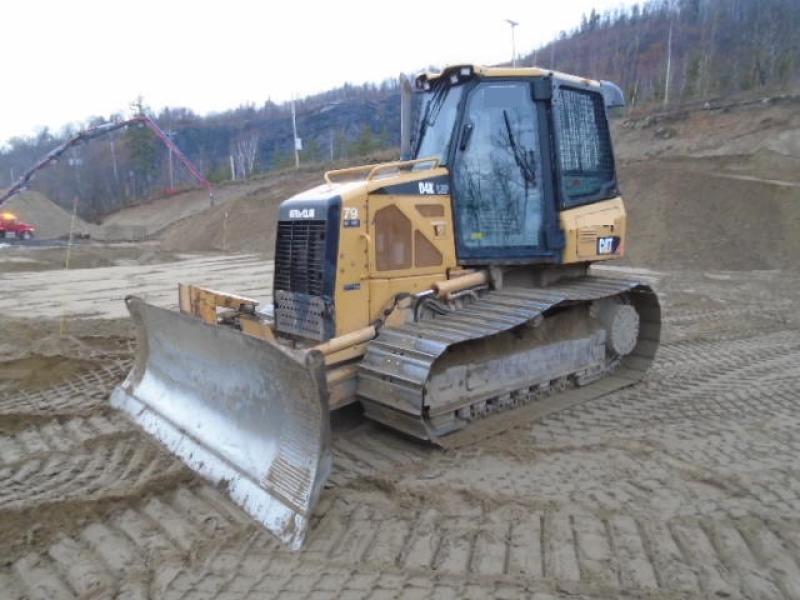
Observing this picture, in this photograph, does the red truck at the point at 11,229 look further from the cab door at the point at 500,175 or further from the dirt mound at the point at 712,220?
the cab door at the point at 500,175

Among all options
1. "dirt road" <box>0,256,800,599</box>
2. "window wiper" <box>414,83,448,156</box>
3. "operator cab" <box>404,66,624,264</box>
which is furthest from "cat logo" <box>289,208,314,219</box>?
"dirt road" <box>0,256,800,599</box>

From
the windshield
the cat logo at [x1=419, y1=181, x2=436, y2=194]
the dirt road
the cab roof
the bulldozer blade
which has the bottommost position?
the dirt road

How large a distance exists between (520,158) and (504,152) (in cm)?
15

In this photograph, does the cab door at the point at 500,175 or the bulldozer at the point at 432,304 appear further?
the cab door at the point at 500,175

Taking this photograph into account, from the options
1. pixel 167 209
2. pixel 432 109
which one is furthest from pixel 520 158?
pixel 167 209

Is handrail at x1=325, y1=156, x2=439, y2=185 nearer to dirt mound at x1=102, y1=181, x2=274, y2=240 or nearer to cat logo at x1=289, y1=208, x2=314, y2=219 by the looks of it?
cat logo at x1=289, y1=208, x2=314, y2=219

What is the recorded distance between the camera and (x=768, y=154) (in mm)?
21297

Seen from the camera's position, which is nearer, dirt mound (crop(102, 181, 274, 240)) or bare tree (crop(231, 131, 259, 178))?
dirt mound (crop(102, 181, 274, 240))

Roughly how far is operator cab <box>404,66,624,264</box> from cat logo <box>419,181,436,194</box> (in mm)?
247

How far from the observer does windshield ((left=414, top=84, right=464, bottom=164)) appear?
5.25 meters

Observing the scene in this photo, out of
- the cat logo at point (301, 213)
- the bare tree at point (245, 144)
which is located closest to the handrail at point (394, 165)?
the cat logo at point (301, 213)

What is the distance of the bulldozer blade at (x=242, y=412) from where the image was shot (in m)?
3.49

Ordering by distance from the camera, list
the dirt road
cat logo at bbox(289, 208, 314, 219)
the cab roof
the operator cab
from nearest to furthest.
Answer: the dirt road → cat logo at bbox(289, 208, 314, 219) → the cab roof → the operator cab

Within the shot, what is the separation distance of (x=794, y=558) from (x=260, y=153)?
80.2m
